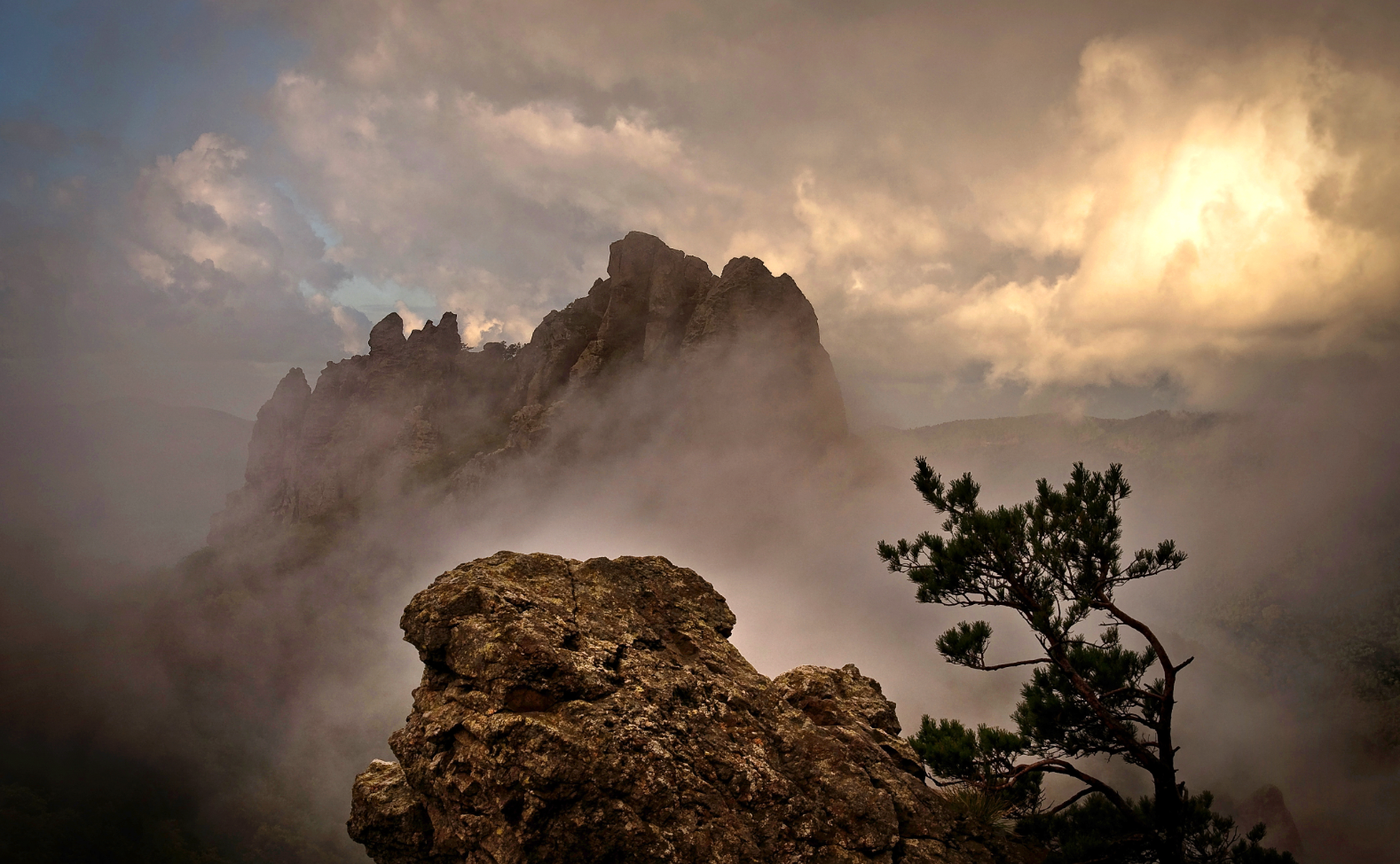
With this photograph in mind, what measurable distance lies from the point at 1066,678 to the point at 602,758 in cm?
1237

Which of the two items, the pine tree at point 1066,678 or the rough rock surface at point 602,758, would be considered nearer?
the rough rock surface at point 602,758

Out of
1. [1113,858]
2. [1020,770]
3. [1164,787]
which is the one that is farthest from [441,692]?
[1164,787]

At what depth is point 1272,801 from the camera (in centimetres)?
12344

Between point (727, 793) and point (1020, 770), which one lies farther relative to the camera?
point (1020, 770)

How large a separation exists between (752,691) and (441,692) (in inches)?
253

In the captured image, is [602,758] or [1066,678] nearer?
[602,758]

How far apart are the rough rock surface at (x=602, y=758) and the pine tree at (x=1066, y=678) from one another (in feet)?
7.76

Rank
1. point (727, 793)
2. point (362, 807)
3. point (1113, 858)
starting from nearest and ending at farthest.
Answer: point (727, 793) < point (362, 807) < point (1113, 858)

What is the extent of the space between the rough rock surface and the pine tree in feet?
7.76

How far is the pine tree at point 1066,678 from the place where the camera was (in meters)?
14.0

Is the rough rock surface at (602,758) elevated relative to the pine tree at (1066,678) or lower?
lower

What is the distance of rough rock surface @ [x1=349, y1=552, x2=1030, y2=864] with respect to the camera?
33.8 ft

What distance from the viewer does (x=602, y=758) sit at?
414 inches

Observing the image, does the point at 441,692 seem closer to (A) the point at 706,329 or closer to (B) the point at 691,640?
(B) the point at 691,640
